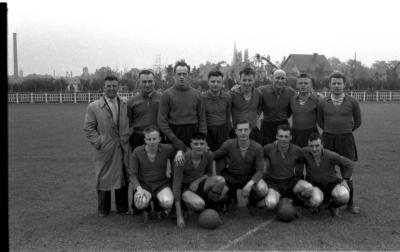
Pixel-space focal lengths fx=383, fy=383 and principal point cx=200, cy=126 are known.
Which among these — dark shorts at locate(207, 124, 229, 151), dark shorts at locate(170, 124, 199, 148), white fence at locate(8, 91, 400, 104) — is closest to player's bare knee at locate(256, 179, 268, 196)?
dark shorts at locate(207, 124, 229, 151)

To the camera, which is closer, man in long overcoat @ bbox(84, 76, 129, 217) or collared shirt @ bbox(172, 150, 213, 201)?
collared shirt @ bbox(172, 150, 213, 201)

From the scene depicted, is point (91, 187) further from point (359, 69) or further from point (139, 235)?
point (359, 69)

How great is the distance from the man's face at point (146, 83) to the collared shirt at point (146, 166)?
2.86 feet

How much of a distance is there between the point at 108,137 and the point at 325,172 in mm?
3177

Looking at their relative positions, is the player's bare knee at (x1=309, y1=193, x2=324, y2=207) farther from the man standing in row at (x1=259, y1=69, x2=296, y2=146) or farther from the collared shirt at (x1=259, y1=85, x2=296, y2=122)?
the collared shirt at (x1=259, y1=85, x2=296, y2=122)

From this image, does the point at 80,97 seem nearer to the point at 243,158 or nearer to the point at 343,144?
the point at 243,158

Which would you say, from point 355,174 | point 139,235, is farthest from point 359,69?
point 139,235

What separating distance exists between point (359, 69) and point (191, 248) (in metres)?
78.4

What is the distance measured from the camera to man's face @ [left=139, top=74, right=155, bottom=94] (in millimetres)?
5641

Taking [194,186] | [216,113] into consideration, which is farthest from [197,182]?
[216,113]

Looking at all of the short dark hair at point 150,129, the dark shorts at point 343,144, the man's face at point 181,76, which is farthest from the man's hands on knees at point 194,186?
the dark shorts at point 343,144

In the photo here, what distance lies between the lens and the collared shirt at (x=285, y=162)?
5531mm

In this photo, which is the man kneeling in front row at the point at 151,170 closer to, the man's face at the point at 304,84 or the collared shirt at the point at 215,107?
the collared shirt at the point at 215,107

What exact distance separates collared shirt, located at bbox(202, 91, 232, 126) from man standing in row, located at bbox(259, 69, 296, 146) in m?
0.72
